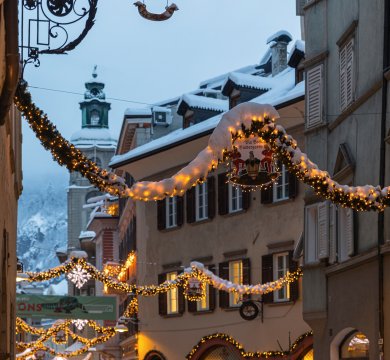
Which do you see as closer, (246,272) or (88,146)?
(246,272)

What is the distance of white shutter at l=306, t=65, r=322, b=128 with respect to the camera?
26352mm

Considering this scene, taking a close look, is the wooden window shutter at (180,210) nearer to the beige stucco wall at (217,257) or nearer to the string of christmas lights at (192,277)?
the beige stucco wall at (217,257)

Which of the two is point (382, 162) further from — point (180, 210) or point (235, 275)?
point (180, 210)

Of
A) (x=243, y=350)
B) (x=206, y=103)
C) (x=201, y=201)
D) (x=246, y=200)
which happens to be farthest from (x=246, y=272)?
(x=206, y=103)

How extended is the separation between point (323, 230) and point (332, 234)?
64 cm

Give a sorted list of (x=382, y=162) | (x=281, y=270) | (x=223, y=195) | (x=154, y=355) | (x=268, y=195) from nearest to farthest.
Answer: (x=382, y=162)
(x=281, y=270)
(x=268, y=195)
(x=223, y=195)
(x=154, y=355)

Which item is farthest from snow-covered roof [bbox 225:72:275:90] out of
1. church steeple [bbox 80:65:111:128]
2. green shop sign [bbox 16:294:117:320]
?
church steeple [bbox 80:65:111:128]

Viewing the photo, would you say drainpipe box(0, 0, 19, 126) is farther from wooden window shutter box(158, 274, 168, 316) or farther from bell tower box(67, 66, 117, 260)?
bell tower box(67, 66, 117, 260)

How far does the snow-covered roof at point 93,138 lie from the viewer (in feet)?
438

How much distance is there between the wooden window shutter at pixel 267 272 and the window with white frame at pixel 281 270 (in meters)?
0.09

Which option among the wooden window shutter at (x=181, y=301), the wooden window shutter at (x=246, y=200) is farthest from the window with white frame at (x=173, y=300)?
the wooden window shutter at (x=246, y=200)

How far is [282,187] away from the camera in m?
37.3

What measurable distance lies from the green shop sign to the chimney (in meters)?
10.7

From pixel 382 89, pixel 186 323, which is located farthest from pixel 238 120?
pixel 186 323
